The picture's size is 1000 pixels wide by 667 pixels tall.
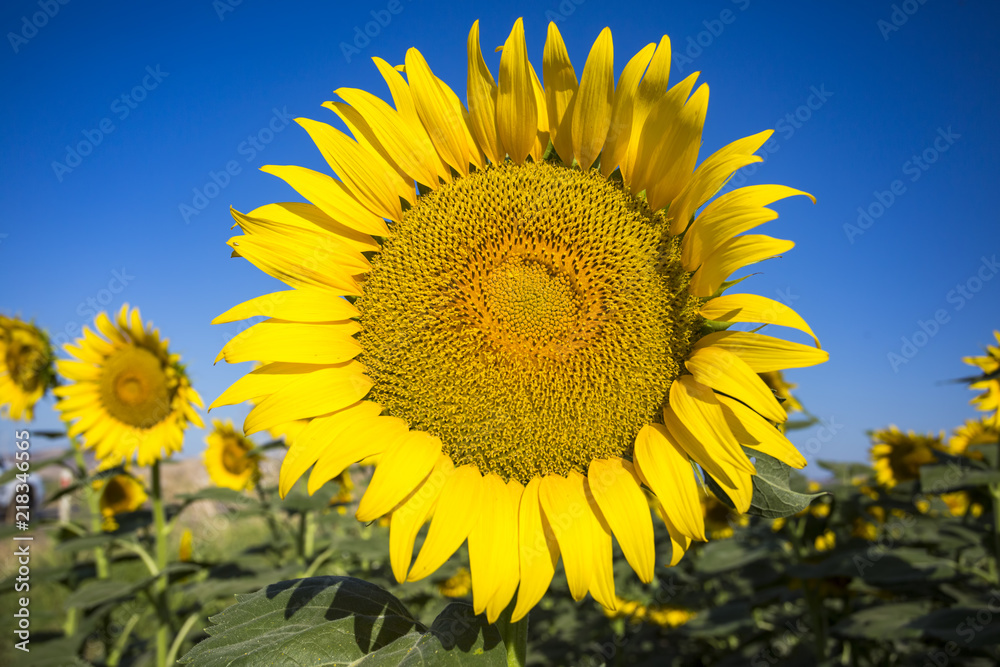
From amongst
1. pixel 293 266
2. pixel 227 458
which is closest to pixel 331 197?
pixel 293 266

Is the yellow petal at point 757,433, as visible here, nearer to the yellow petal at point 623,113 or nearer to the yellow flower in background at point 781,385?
the yellow petal at point 623,113

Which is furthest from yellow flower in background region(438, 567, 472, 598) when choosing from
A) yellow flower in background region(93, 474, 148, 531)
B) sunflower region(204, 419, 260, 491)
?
yellow flower in background region(93, 474, 148, 531)

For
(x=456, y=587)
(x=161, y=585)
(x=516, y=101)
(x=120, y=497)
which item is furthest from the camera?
(x=120, y=497)

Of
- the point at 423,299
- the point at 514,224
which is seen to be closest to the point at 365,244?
the point at 423,299

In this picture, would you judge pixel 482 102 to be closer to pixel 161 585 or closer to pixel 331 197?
pixel 331 197

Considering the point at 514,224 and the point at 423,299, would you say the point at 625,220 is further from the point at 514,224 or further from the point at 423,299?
the point at 423,299

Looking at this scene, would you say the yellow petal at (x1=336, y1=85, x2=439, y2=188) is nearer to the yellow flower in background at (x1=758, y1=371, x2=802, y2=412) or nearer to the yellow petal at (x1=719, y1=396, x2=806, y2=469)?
the yellow petal at (x1=719, y1=396, x2=806, y2=469)
